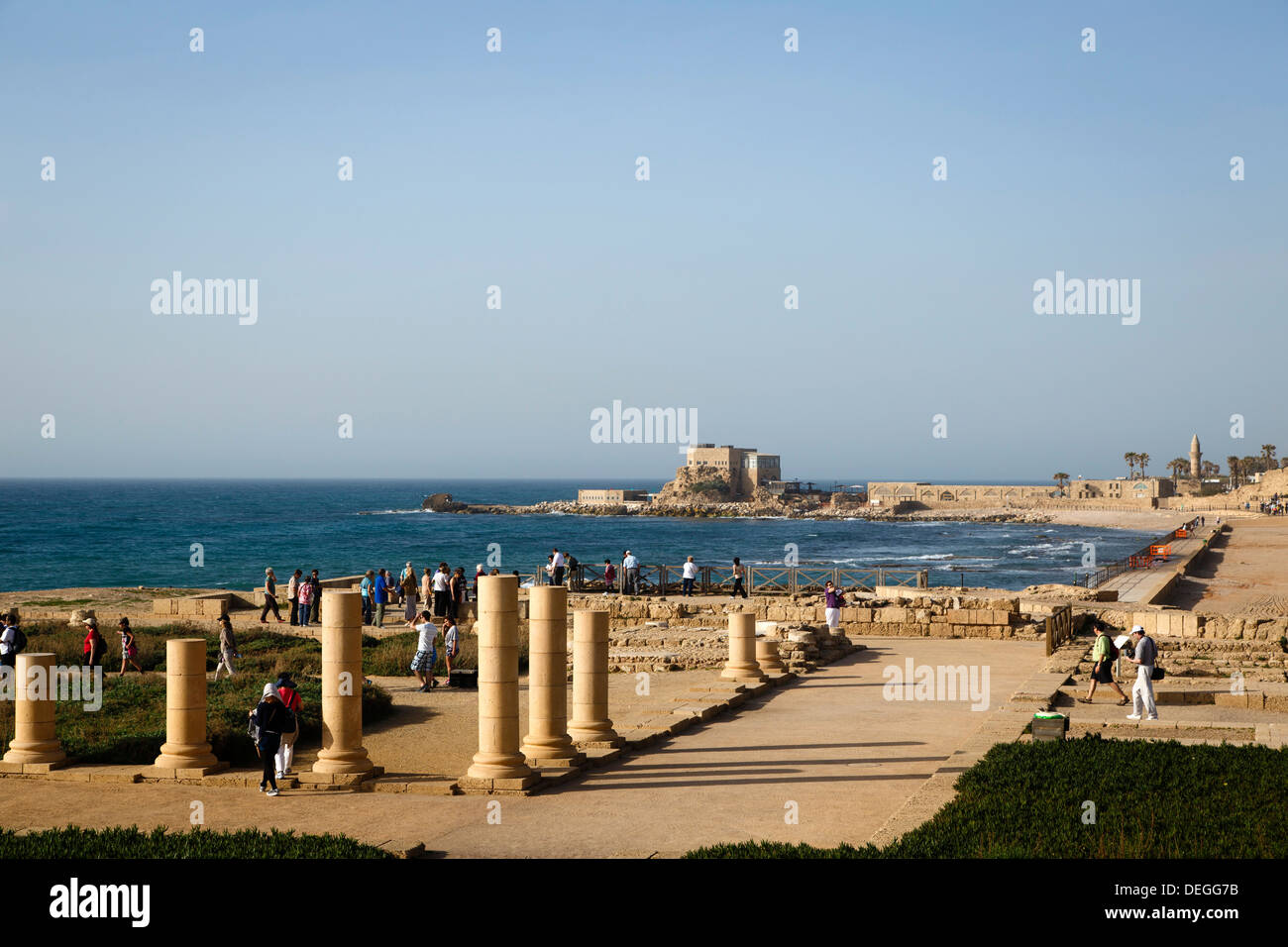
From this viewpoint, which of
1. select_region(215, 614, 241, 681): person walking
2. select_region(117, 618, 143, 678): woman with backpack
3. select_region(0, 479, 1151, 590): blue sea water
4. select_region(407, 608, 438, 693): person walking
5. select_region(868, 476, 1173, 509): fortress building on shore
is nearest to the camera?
select_region(407, 608, 438, 693): person walking

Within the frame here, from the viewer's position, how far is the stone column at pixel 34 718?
1384cm

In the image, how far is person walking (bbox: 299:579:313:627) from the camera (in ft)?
90.8

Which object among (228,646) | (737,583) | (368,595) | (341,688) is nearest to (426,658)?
(228,646)

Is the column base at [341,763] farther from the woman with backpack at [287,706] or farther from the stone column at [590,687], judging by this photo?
the stone column at [590,687]

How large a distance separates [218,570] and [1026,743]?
6251cm

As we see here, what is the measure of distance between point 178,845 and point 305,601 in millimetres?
18672

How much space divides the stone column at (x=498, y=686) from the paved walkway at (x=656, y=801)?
463 mm

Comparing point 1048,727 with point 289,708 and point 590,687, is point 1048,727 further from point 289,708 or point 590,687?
point 289,708

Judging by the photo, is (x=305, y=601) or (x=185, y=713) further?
(x=305, y=601)

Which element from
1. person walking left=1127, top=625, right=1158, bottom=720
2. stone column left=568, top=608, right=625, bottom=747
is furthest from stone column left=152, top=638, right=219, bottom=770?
person walking left=1127, top=625, right=1158, bottom=720

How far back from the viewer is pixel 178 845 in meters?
9.50

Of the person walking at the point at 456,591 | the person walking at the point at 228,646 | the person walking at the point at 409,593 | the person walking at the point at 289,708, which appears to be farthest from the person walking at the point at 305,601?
the person walking at the point at 289,708

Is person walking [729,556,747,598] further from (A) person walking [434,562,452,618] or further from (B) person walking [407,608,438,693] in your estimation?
(B) person walking [407,608,438,693]

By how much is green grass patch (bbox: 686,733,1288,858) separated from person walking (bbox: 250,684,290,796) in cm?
528
